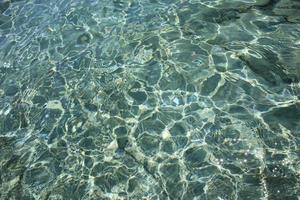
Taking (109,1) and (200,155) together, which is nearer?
(200,155)

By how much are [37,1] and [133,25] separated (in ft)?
10.8

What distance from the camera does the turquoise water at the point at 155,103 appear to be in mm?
5633

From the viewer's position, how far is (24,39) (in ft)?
29.2

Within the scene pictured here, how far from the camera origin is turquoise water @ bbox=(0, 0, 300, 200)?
18.5 ft

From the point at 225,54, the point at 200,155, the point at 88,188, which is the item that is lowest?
the point at 88,188

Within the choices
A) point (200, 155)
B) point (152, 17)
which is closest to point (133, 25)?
point (152, 17)

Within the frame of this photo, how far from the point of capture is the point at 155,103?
21.9ft

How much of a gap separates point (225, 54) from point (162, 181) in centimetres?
292

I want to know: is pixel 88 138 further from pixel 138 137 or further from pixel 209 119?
pixel 209 119

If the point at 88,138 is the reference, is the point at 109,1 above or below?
above

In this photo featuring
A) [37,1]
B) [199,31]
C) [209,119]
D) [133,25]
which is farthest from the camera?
[37,1]

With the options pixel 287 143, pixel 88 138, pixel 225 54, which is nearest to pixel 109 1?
pixel 225 54

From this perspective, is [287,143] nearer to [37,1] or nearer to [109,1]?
[109,1]

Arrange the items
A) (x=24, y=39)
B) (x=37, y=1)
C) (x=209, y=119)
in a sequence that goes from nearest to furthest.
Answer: (x=209, y=119)
(x=24, y=39)
(x=37, y=1)
